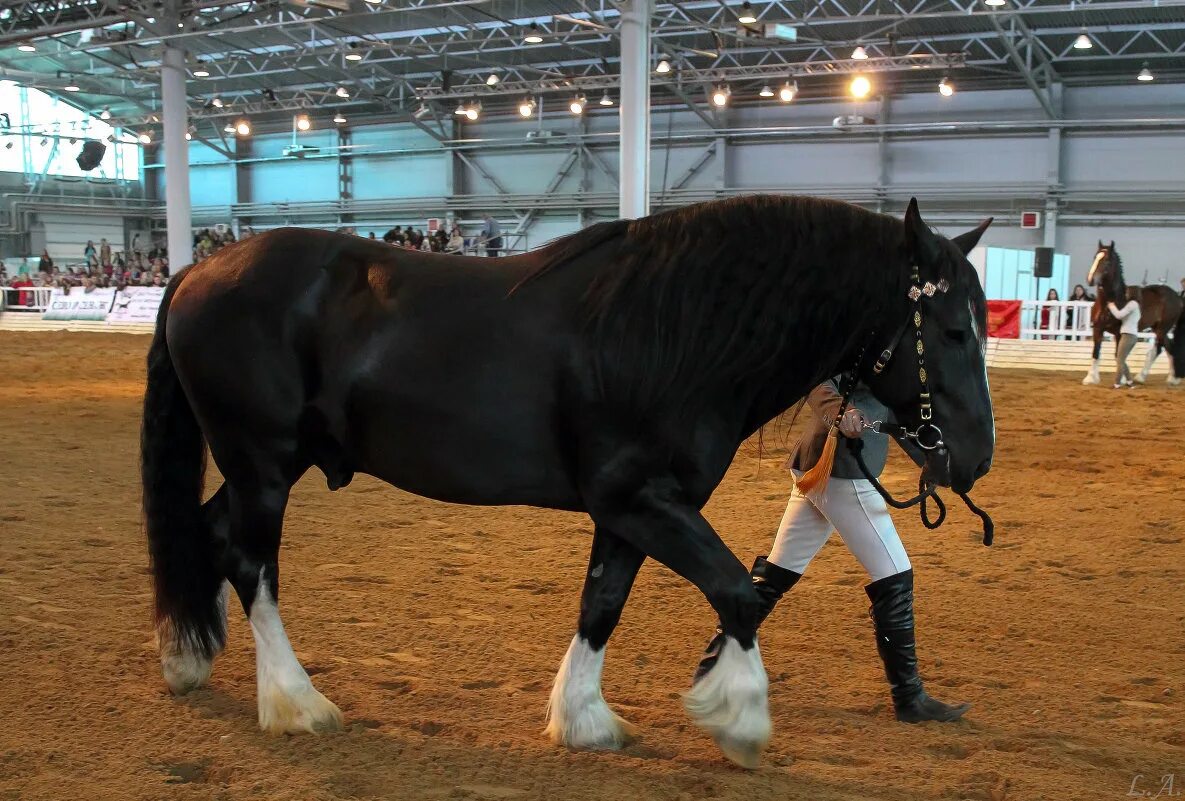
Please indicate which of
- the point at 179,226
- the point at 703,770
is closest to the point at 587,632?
the point at 703,770

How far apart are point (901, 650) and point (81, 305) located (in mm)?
25206

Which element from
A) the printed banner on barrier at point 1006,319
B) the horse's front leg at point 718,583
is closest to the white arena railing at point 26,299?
the printed banner on barrier at point 1006,319

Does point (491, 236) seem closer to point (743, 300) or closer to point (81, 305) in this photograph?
point (81, 305)

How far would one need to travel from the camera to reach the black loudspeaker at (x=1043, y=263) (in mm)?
21281

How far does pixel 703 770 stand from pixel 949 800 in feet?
2.21

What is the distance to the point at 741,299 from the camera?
9.55ft

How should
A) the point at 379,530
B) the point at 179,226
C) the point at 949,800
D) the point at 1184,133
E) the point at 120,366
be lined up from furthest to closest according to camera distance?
the point at 1184,133, the point at 179,226, the point at 120,366, the point at 379,530, the point at 949,800

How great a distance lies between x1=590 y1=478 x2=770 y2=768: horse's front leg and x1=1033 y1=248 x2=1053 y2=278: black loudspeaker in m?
20.8

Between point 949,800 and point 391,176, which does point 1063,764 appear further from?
point 391,176

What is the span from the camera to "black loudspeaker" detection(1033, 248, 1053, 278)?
69.8 ft

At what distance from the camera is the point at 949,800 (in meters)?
2.69

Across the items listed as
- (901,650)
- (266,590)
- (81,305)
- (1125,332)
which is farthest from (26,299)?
(901,650)

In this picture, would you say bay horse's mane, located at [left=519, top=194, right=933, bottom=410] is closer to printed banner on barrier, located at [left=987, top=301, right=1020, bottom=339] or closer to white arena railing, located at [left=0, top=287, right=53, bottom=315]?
printed banner on barrier, located at [left=987, top=301, right=1020, bottom=339]

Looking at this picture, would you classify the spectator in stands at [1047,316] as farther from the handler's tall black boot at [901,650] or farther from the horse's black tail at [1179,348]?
the handler's tall black boot at [901,650]
